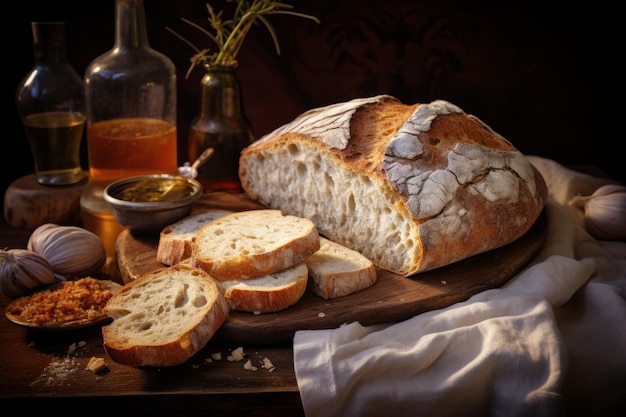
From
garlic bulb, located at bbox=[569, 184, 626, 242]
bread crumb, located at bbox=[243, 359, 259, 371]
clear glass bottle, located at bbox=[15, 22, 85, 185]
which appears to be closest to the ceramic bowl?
clear glass bottle, located at bbox=[15, 22, 85, 185]

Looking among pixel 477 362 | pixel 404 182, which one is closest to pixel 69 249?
pixel 404 182

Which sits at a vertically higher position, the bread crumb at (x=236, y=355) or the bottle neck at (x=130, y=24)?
the bottle neck at (x=130, y=24)

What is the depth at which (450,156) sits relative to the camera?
2.49 meters

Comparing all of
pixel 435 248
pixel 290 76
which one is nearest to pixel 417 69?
pixel 290 76

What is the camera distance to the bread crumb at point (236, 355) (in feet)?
6.55

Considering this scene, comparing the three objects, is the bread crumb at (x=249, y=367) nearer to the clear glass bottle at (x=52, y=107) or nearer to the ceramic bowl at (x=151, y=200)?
the ceramic bowl at (x=151, y=200)

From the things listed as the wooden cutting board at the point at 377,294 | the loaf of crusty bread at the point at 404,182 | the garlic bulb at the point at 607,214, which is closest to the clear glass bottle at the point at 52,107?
the wooden cutting board at the point at 377,294

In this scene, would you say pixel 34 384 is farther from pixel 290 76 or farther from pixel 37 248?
pixel 290 76

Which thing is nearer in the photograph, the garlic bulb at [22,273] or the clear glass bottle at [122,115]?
the garlic bulb at [22,273]

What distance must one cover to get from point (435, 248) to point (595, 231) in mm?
1018

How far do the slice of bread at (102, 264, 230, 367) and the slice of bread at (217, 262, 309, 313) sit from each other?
55 mm

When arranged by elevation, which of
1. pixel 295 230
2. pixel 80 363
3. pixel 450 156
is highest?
pixel 450 156

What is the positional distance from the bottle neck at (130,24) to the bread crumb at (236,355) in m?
1.63

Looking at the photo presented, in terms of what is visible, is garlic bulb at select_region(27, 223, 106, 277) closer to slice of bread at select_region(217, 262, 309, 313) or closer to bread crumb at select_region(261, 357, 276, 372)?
slice of bread at select_region(217, 262, 309, 313)
